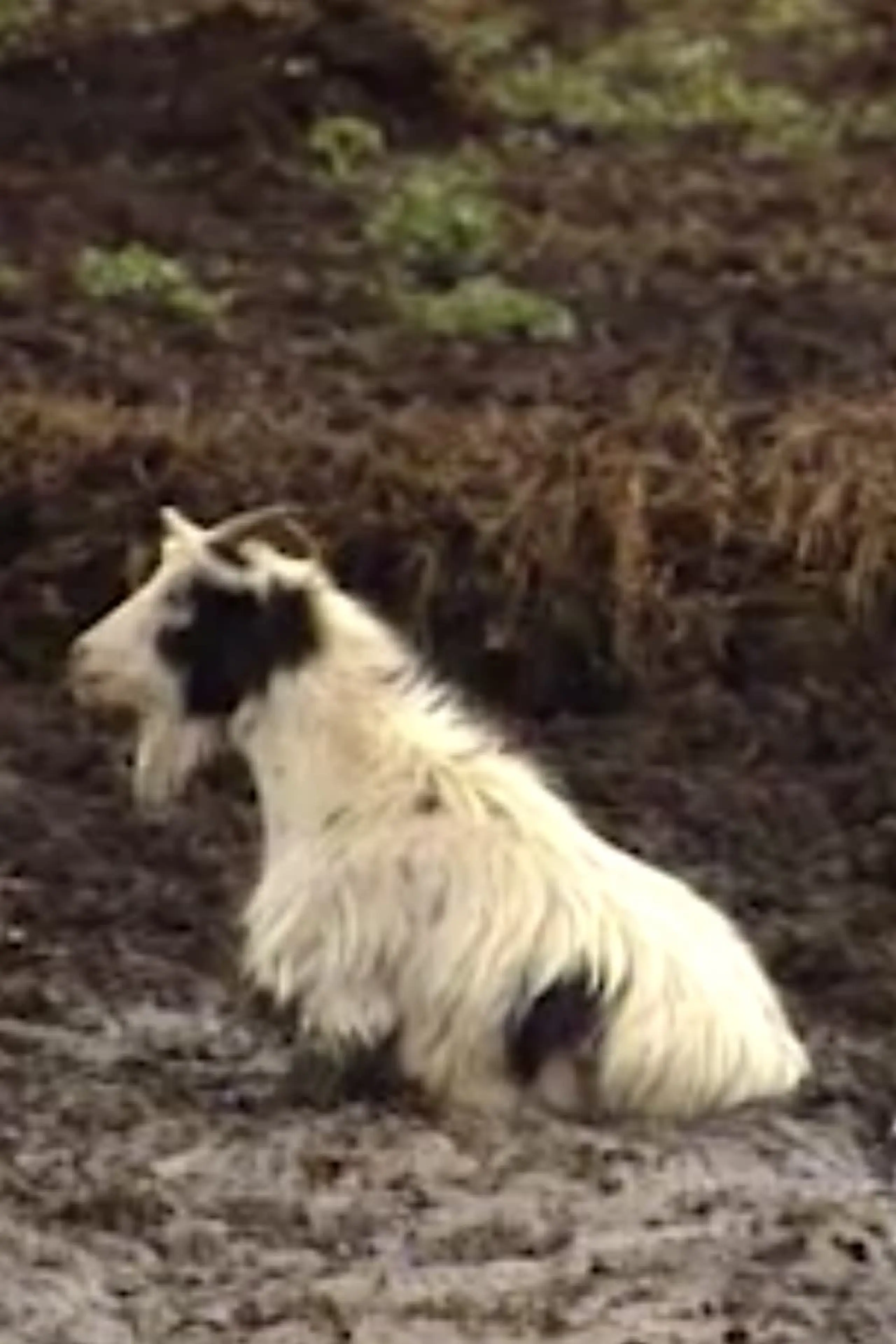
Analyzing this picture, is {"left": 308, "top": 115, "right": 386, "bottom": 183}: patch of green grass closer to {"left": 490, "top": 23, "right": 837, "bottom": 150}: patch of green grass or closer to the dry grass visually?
{"left": 490, "top": 23, "right": 837, "bottom": 150}: patch of green grass

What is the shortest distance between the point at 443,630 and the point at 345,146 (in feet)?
20.3

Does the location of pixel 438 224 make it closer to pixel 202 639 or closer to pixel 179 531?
pixel 179 531

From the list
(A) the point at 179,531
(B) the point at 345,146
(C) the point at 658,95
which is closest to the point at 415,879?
(A) the point at 179,531

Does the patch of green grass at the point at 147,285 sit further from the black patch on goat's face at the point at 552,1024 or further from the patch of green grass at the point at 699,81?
the black patch on goat's face at the point at 552,1024

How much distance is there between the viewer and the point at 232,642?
996cm

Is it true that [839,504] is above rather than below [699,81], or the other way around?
below

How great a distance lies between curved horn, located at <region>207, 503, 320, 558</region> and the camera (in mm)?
10023

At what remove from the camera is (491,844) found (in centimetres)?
968

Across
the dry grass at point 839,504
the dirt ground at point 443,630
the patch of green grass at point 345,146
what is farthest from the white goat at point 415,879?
the patch of green grass at point 345,146

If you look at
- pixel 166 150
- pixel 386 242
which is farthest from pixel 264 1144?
pixel 166 150

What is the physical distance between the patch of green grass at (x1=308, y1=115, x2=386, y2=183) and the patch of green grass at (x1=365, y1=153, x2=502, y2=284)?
23cm

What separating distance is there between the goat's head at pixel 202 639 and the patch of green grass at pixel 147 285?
5.91 meters

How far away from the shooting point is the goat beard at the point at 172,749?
33.1ft

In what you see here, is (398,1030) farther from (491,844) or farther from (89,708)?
(89,708)
